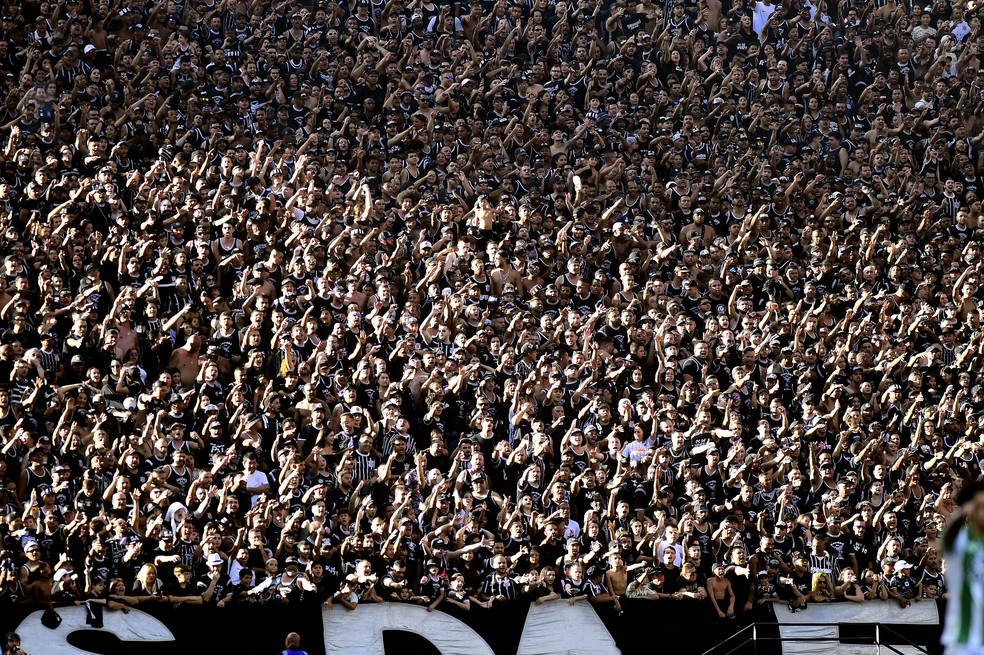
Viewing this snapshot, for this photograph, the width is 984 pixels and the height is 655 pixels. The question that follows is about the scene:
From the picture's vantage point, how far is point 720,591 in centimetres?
1353

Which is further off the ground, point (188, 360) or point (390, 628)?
point (188, 360)

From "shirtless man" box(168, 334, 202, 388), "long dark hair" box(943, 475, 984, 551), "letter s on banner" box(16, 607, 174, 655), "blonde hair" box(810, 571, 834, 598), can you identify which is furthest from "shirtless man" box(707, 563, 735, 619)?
"long dark hair" box(943, 475, 984, 551)

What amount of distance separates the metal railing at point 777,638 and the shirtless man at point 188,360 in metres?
6.28

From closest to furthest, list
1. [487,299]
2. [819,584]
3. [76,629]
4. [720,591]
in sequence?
[76,629], [720,591], [819,584], [487,299]

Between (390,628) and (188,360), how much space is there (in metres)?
4.09

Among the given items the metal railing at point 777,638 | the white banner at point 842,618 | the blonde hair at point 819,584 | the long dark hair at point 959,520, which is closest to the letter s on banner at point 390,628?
the metal railing at point 777,638

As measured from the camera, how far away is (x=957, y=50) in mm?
20688

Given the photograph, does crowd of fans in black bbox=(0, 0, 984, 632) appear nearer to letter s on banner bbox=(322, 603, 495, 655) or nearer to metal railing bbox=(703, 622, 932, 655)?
letter s on banner bbox=(322, 603, 495, 655)

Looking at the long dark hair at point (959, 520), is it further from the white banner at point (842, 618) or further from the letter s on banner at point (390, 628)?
the white banner at point (842, 618)

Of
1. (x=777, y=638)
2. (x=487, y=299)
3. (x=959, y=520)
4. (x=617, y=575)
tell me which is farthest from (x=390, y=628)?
(x=959, y=520)

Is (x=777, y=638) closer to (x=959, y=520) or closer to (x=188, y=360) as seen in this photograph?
(x=188, y=360)

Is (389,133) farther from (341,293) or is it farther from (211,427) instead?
(211,427)

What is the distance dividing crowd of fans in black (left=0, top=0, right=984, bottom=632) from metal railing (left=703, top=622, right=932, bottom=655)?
347mm

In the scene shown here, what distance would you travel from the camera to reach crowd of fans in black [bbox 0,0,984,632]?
13703 mm
